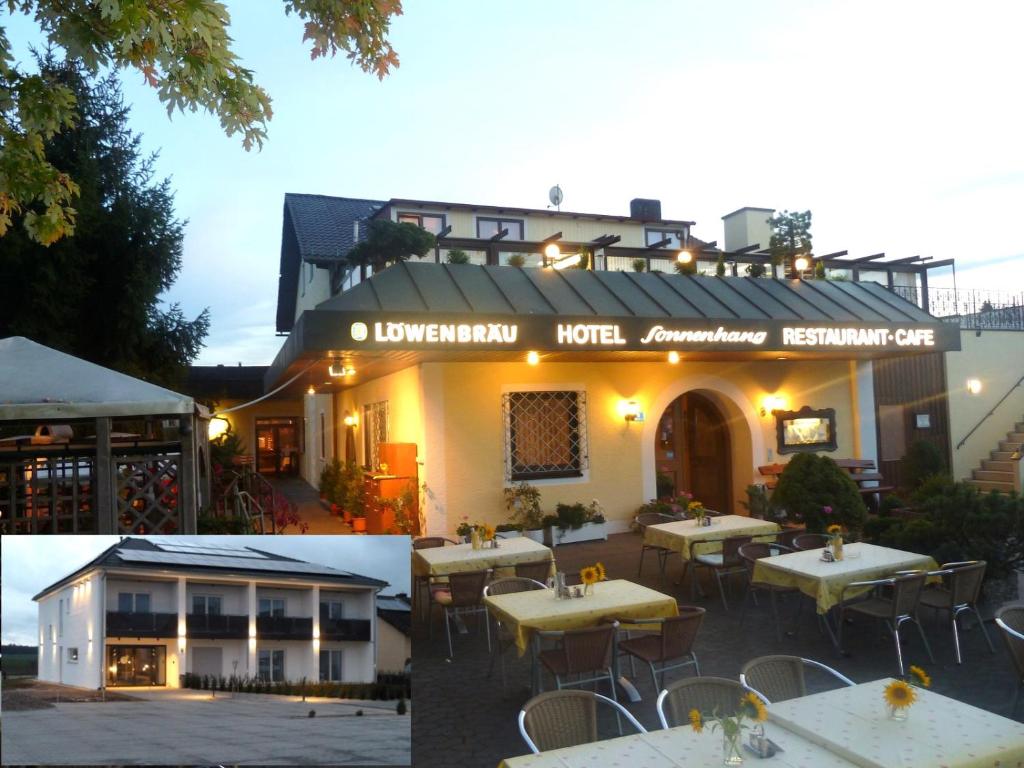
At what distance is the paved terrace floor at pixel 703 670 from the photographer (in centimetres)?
501

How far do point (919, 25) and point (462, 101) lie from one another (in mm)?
5296

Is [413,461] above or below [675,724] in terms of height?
above

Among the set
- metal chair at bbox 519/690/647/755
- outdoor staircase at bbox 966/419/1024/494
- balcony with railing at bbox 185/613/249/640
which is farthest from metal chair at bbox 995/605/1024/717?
outdoor staircase at bbox 966/419/1024/494

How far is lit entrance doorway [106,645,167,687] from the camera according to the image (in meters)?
2.81

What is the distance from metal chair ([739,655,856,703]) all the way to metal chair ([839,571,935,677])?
2.08m

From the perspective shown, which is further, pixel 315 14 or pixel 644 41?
pixel 644 41

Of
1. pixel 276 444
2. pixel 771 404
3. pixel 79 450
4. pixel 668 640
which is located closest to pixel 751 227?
pixel 771 404

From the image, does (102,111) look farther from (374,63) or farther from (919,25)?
(919,25)

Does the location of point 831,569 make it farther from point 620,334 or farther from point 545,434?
point 545,434

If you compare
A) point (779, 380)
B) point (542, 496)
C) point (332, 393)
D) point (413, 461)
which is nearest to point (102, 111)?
point (332, 393)

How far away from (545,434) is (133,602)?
371 inches

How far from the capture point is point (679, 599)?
8391 mm

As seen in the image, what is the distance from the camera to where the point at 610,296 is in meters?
10.9

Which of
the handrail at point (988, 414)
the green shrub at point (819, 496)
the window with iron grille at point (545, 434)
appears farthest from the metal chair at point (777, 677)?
the handrail at point (988, 414)
